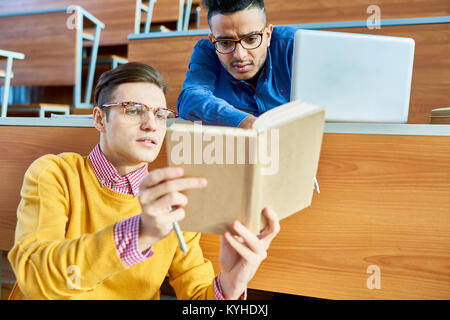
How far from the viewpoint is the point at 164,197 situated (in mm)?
432

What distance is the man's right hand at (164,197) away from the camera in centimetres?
42

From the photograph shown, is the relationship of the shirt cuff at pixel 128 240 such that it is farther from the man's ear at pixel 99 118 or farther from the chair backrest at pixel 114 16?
the chair backrest at pixel 114 16

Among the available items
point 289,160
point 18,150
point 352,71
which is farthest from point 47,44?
point 289,160

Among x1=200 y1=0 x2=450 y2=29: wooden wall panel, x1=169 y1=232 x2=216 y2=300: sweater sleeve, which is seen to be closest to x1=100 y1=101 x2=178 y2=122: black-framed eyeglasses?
x1=169 y1=232 x2=216 y2=300: sweater sleeve

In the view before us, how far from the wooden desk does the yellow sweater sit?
188 millimetres

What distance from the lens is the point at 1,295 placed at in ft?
3.95

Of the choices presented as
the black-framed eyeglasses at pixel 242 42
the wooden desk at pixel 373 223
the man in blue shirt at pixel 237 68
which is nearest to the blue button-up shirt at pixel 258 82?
the man in blue shirt at pixel 237 68

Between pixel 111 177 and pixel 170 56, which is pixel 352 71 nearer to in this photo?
pixel 111 177

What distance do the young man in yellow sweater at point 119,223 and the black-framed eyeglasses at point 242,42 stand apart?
25 centimetres

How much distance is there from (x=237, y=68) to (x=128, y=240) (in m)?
0.64

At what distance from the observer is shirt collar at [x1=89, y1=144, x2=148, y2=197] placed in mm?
709

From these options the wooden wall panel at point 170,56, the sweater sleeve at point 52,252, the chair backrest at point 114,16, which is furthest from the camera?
the chair backrest at point 114,16

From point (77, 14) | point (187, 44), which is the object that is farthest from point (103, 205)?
point (77, 14)
